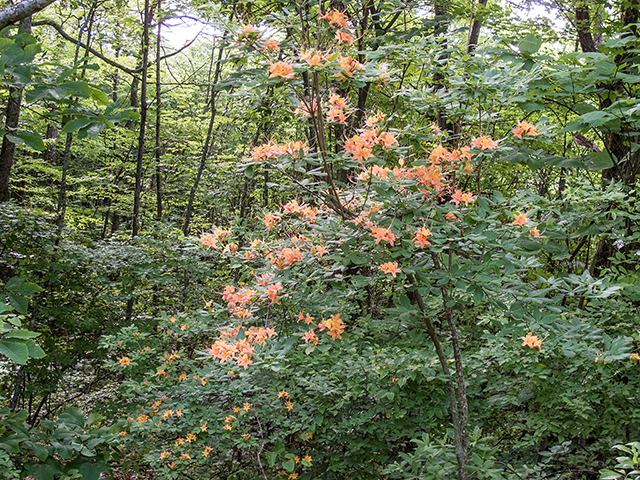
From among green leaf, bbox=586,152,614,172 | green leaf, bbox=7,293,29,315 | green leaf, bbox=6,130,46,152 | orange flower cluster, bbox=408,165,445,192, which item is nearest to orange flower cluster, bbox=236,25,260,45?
orange flower cluster, bbox=408,165,445,192

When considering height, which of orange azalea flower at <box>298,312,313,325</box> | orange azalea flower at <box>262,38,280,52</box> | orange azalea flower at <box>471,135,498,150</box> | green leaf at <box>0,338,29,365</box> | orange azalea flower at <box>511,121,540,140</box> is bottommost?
orange azalea flower at <box>298,312,313,325</box>

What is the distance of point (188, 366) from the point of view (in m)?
3.33

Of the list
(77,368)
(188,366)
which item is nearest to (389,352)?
(188,366)

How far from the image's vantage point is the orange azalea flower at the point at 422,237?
1.58 m

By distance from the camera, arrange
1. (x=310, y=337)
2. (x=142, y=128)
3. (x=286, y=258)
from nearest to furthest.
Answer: (x=310, y=337) < (x=286, y=258) < (x=142, y=128)

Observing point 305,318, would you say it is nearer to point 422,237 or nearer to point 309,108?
point 422,237

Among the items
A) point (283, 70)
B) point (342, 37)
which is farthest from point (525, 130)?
point (283, 70)

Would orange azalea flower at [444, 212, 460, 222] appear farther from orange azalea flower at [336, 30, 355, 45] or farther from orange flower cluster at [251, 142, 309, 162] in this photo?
orange azalea flower at [336, 30, 355, 45]

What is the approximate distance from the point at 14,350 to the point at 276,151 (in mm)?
1135

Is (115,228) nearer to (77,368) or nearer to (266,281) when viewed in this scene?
(77,368)

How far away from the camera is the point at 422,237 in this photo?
160 centimetres

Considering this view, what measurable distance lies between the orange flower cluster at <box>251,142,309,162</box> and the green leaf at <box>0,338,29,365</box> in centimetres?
105

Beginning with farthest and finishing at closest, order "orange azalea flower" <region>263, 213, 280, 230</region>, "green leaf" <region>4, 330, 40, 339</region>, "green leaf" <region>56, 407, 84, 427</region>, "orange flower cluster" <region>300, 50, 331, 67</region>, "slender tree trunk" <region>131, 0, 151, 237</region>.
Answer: "slender tree trunk" <region>131, 0, 151, 237</region>, "orange azalea flower" <region>263, 213, 280, 230</region>, "green leaf" <region>56, 407, 84, 427</region>, "orange flower cluster" <region>300, 50, 331, 67</region>, "green leaf" <region>4, 330, 40, 339</region>

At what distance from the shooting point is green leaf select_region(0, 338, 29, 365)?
4.02ft
